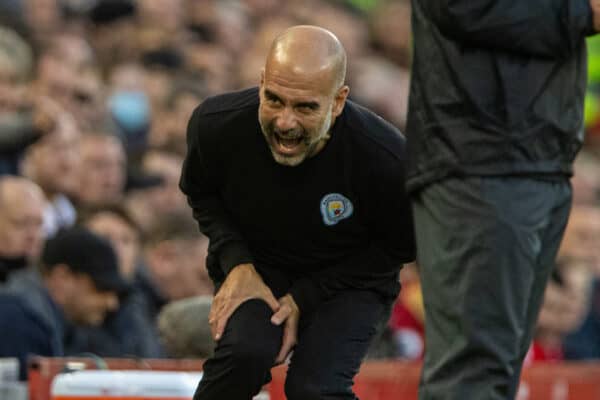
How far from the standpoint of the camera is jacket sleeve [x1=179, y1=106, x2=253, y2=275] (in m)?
5.90

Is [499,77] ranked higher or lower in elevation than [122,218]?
higher

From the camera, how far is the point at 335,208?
229 inches

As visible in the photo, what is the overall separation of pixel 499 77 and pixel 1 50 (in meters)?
6.14

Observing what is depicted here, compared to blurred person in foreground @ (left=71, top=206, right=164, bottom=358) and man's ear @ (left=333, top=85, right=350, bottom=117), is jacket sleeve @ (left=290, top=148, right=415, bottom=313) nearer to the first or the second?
man's ear @ (left=333, top=85, right=350, bottom=117)

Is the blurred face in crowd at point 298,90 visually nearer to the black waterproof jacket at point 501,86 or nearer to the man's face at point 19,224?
the black waterproof jacket at point 501,86

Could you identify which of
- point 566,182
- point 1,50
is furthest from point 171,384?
point 1,50

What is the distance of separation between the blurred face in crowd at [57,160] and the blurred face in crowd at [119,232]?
2.08 ft

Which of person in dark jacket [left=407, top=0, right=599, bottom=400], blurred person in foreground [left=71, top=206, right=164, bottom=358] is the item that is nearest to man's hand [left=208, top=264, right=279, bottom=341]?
person in dark jacket [left=407, top=0, right=599, bottom=400]

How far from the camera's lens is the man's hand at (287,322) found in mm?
5773

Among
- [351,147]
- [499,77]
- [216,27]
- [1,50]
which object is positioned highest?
[499,77]

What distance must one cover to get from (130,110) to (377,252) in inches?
270

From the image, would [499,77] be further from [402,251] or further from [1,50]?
[1,50]

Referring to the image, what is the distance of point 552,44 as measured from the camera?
4898 mm

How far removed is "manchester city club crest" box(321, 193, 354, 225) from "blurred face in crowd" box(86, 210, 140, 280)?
3.85 metres
